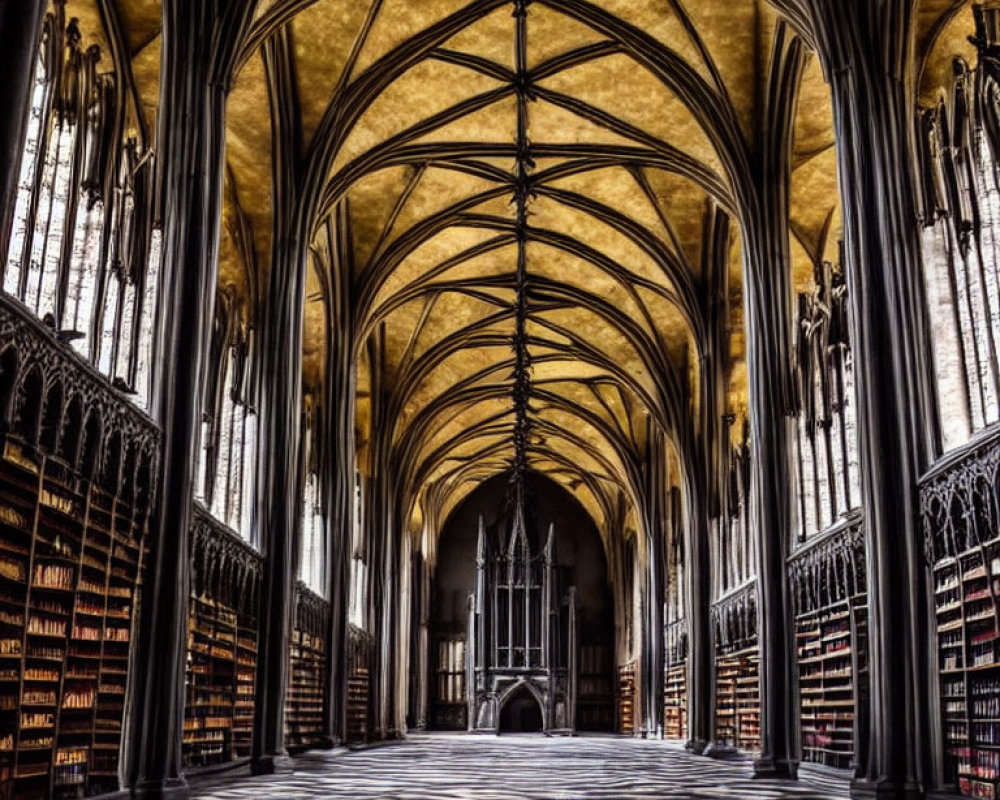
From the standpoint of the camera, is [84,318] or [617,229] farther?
[617,229]

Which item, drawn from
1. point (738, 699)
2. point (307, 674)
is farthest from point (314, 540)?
point (738, 699)

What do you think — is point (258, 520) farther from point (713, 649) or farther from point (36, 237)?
point (713, 649)

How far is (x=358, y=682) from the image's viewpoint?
2744 centimetres

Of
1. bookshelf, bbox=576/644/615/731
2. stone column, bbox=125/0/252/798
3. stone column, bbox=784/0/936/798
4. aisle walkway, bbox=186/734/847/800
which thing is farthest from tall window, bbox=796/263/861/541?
bookshelf, bbox=576/644/615/731

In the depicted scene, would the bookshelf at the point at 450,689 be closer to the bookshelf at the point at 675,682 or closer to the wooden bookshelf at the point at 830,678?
the bookshelf at the point at 675,682

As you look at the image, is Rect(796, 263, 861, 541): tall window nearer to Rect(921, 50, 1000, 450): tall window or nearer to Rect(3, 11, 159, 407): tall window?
Rect(921, 50, 1000, 450): tall window

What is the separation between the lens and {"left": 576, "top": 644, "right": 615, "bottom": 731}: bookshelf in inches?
1681

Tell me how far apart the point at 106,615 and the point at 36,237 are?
11.4 feet

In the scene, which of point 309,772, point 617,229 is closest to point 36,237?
point 309,772

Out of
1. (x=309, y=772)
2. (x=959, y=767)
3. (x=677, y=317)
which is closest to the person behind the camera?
(x=959, y=767)

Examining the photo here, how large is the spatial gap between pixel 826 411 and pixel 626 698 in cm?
2562

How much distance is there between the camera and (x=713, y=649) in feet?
75.5

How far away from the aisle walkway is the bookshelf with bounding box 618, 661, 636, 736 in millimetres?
18744

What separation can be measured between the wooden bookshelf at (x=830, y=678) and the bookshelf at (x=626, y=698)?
22643 mm
